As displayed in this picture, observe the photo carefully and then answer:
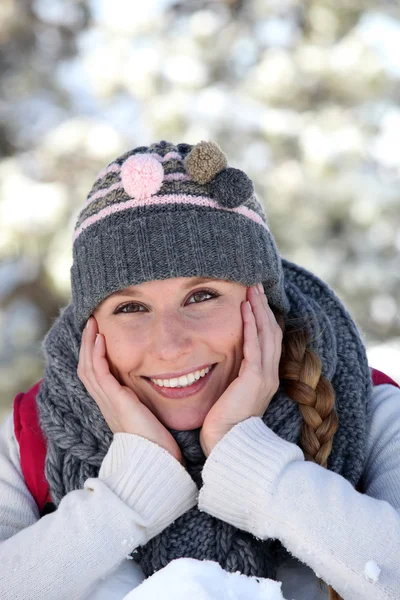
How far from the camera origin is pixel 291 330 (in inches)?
78.9

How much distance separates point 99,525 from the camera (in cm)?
157

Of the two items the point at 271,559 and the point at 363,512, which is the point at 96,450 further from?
the point at 363,512

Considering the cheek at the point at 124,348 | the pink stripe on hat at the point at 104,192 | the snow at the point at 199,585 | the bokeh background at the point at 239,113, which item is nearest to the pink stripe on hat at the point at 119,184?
the pink stripe on hat at the point at 104,192

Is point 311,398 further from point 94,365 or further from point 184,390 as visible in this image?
point 94,365

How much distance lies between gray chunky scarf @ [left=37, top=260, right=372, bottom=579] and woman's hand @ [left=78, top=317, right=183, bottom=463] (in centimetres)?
6

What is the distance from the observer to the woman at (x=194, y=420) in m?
1.54

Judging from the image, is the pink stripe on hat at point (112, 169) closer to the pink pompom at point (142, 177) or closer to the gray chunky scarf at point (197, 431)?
the pink pompom at point (142, 177)

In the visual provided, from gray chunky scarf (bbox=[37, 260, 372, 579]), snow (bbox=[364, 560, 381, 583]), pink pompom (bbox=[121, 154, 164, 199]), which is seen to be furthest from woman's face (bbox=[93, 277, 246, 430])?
snow (bbox=[364, 560, 381, 583])

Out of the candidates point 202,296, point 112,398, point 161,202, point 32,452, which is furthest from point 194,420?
point 161,202

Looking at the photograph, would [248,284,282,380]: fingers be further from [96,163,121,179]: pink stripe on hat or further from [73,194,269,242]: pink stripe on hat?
[96,163,121,179]: pink stripe on hat

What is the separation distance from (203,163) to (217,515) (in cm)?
88

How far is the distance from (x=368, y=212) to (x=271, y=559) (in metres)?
4.04

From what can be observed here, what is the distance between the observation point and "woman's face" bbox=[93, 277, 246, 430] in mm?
1733

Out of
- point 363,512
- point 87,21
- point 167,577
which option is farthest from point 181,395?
point 87,21
